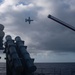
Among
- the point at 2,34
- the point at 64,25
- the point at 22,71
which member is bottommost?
the point at 22,71

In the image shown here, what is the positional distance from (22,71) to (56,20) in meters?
34.1

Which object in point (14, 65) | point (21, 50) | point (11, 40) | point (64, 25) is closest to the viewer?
point (14, 65)

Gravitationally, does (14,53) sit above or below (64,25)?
below

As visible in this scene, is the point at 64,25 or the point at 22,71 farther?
the point at 64,25

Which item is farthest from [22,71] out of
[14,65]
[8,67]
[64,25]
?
[64,25]

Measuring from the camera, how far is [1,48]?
43.3m

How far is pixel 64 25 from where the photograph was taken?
67.1 m

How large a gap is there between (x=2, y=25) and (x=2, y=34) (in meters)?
1.68

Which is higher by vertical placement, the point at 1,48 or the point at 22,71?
the point at 1,48

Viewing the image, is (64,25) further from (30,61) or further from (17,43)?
(30,61)

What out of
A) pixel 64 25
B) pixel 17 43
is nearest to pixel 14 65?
pixel 17 43

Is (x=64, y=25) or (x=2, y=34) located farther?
(x=64, y=25)

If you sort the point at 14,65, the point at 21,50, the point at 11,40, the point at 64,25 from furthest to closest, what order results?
the point at 64,25 → the point at 11,40 → the point at 21,50 → the point at 14,65

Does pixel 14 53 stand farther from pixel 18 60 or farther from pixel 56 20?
pixel 56 20
